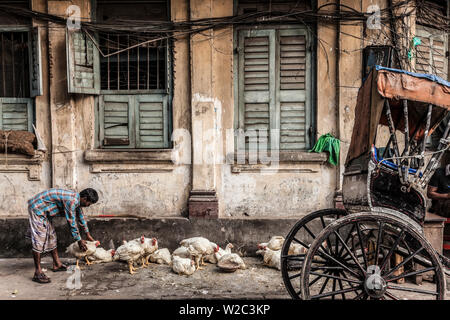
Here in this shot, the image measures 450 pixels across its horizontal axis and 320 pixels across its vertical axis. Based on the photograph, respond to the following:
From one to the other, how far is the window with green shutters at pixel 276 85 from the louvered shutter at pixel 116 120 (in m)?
1.95

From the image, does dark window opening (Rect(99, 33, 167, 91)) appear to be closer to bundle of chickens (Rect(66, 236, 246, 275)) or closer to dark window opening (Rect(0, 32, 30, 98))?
dark window opening (Rect(0, 32, 30, 98))

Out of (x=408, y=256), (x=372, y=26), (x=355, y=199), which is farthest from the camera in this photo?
(x=372, y=26)

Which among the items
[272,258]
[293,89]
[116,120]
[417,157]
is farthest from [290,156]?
[116,120]

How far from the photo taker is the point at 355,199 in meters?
3.38

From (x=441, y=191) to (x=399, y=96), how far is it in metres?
2.64

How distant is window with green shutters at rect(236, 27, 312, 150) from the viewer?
605 cm

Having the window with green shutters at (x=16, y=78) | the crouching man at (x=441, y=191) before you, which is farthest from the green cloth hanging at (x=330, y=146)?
the window with green shutters at (x=16, y=78)

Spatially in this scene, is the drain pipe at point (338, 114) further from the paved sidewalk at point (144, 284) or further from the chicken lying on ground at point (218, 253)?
the chicken lying on ground at point (218, 253)

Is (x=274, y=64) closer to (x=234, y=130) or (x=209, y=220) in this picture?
(x=234, y=130)

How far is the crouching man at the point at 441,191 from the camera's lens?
4.86m

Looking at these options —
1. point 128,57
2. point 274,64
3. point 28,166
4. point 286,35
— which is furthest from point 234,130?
point 28,166

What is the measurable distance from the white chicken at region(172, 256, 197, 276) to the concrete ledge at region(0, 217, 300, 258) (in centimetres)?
90

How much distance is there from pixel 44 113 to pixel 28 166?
95 cm

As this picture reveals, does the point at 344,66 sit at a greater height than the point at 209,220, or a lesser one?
greater
